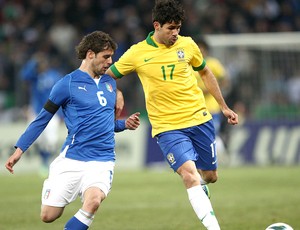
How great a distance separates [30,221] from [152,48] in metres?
3.17

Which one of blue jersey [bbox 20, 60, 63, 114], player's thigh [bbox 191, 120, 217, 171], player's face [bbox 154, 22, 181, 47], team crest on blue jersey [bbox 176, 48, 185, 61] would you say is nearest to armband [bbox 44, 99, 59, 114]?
player's face [bbox 154, 22, 181, 47]

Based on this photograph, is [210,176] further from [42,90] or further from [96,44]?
[42,90]

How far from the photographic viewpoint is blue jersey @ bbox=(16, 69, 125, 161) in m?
8.62

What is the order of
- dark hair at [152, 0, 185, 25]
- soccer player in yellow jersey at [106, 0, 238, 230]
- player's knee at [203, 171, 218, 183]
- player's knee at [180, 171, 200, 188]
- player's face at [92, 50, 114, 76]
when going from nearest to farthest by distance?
player's face at [92, 50, 114, 76] < player's knee at [180, 171, 200, 188] < dark hair at [152, 0, 185, 25] < soccer player in yellow jersey at [106, 0, 238, 230] < player's knee at [203, 171, 218, 183]

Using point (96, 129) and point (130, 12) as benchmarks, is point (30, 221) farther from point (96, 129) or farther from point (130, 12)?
point (130, 12)

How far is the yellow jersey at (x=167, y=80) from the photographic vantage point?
9.64 meters

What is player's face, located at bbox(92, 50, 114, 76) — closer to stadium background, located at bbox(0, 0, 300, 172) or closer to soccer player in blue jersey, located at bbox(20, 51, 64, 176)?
soccer player in blue jersey, located at bbox(20, 51, 64, 176)

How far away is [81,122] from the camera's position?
28.3 ft

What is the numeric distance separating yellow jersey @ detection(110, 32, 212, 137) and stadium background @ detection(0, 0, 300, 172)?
12.0 m

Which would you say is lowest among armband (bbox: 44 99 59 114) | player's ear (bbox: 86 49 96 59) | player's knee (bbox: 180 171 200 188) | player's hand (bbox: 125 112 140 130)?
player's knee (bbox: 180 171 200 188)

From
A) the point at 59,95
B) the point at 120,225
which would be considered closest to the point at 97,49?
the point at 59,95

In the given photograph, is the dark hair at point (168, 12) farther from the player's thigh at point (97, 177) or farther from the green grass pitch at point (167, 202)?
the green grass pitch at point (167, 202)

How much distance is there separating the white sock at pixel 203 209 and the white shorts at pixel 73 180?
0.94 meters

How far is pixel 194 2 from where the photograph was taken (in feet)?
88.0
